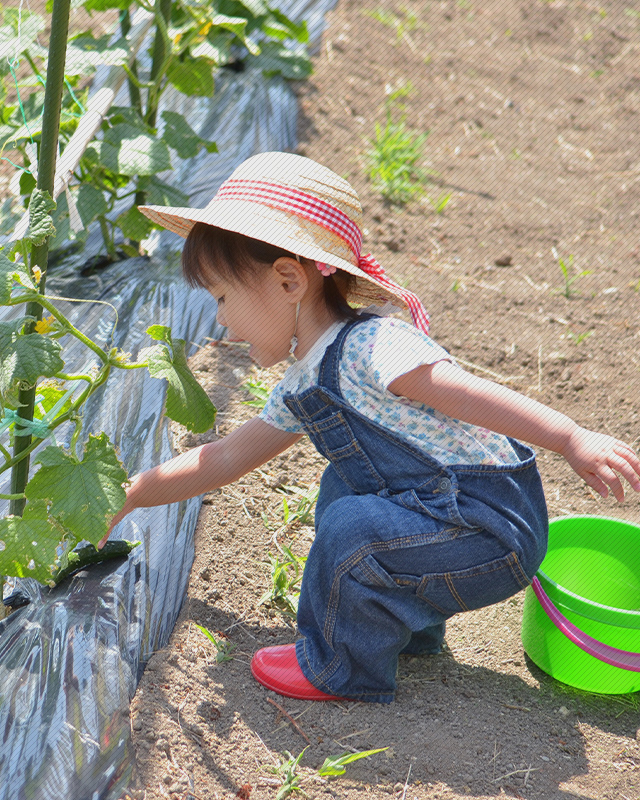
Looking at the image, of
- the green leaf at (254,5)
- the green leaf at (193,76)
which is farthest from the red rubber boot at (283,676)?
the green leaf at (254,5)

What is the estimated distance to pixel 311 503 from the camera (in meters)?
1.92

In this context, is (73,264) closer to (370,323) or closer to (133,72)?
(133,72)

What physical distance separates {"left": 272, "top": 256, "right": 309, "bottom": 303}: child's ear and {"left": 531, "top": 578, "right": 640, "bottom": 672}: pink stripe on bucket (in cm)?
73

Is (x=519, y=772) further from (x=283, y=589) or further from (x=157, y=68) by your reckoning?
(x=157, y=68)

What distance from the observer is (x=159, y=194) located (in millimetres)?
2400

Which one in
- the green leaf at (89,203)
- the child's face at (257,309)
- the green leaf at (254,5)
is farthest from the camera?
the green leaf at (254,5)

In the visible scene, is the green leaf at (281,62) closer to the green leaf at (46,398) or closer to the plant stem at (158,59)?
the plant stem at (158,59)

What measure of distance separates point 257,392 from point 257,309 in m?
0.73

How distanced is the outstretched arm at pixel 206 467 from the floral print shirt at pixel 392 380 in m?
0.12

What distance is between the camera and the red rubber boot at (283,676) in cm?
149

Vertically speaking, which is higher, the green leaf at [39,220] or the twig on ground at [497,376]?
the green leaf at [39,220]

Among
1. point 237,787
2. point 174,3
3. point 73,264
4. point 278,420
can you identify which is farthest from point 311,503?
point 174,3

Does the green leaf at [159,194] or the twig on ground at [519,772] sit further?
the green leaf at [159,194]

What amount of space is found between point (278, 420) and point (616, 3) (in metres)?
4.40
